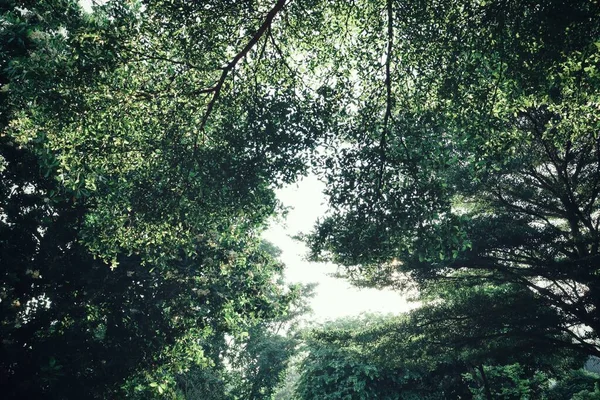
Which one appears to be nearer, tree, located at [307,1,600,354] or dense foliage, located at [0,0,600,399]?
tree, located at [307,1,600,354]

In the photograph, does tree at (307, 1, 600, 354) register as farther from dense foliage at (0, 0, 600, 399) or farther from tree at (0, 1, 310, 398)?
tree at (0, 1, 310, 398)

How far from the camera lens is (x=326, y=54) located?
7.11 metres

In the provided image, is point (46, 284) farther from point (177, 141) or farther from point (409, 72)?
A: point (409, 72)

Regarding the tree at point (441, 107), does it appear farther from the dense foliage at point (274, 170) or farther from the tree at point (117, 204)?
the tree at point (117, 204)

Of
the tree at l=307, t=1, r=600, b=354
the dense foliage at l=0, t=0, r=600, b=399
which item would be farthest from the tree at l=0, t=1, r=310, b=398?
the tree at l=307, t=1, r=600, b=354

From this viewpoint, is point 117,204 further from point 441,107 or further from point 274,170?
point 441,107

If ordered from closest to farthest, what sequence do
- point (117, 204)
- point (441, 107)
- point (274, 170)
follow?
point (441, 107) < point (274, 170) < point (117, 204)

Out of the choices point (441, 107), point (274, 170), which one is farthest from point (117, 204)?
point (441, 107)

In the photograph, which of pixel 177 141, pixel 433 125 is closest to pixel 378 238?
pixel 433 125

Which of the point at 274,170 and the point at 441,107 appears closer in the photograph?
the point at 441,107

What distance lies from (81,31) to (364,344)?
13.3m

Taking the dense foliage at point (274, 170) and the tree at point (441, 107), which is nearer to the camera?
the tree at point (441, 107)

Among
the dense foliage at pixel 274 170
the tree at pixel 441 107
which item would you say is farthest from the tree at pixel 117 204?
the tree at pixel 441 107

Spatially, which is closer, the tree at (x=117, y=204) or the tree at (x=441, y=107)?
the tree at (x=441, y=107)
